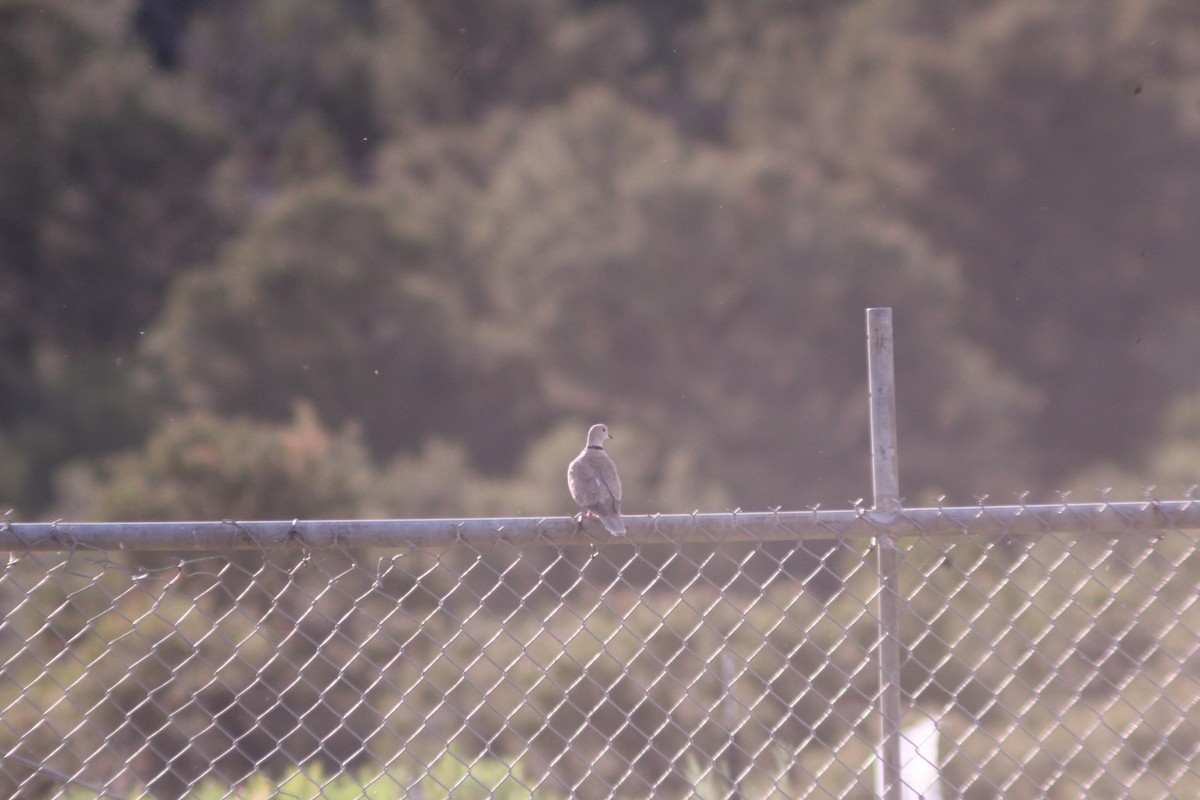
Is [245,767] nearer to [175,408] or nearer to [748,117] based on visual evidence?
[175,408]

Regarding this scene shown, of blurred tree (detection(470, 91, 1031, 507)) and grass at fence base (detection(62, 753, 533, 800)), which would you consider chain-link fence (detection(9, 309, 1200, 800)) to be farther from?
blurred tree (detection(470, 91, 1031, 507))

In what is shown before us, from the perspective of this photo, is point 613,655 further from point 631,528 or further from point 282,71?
point 282,71

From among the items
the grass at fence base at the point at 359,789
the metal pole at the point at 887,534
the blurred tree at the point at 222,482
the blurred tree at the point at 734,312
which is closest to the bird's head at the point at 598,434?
the grass at fence base at the point at 359,789

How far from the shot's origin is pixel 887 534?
1766mm

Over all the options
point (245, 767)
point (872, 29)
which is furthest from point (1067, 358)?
point (245, 767)

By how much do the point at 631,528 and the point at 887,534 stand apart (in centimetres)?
39

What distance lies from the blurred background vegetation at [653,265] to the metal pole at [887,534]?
1129 centimetres

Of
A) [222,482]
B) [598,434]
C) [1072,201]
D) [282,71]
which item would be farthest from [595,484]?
[282,71]

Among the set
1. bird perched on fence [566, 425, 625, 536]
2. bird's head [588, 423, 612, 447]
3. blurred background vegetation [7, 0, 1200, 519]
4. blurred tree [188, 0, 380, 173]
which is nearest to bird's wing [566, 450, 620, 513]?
bird perched on fence [566, 425, 625, 536]

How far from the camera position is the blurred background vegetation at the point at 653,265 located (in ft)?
50.2

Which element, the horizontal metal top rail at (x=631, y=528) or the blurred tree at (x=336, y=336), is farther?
the blurred tree at (x=336, y=336)

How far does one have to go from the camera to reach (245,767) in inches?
288

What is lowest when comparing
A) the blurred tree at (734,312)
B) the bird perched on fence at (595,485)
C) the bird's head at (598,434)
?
the blurred tree at (734,312)

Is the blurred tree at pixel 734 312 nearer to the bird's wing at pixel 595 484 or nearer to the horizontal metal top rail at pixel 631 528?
the bird's wing at pixel 595 484
